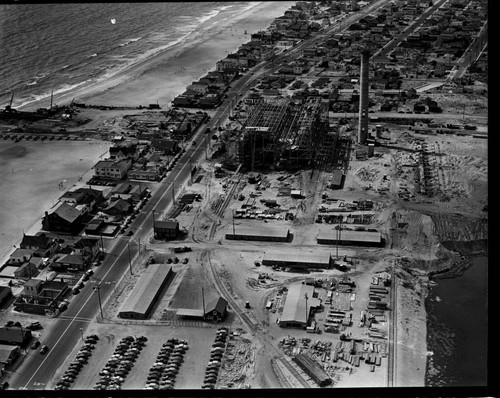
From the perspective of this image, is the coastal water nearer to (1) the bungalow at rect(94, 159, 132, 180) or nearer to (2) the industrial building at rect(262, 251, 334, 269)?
(2) the industrial building at rect(262, 251, 334, 269)

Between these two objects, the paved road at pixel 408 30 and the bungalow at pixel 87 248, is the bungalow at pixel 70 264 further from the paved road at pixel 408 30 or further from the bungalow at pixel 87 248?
the paved road at pixel 408 30

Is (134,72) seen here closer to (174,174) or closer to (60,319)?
(174,174)

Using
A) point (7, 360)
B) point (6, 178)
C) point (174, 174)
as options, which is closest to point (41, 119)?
point (6, 178)

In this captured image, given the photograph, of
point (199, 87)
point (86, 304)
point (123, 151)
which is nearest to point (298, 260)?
point (86, 304)

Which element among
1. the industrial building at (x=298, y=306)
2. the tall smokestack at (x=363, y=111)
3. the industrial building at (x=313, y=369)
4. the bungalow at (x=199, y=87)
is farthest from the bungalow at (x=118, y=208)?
the bungalow at (x=199, y=87)

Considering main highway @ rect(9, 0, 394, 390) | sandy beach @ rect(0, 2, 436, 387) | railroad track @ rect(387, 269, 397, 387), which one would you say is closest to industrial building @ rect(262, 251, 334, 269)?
railroad track @ rect(387, 269, 397, 387)

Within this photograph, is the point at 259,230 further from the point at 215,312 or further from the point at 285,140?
the point at 285,140
